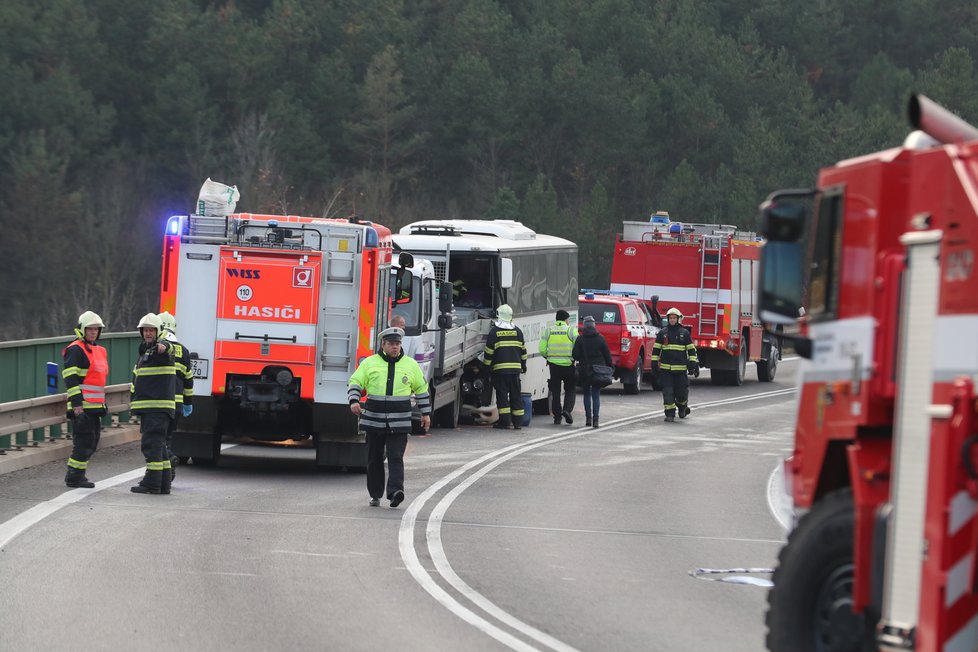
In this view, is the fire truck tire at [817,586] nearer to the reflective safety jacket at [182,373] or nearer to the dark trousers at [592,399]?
the reflective safety jacket at [182,373]

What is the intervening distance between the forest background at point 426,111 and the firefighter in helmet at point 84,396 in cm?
4337

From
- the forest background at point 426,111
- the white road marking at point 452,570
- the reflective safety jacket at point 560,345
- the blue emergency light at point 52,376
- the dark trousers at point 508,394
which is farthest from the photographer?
the forest background at point 426,111

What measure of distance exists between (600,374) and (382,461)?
9.65 metres

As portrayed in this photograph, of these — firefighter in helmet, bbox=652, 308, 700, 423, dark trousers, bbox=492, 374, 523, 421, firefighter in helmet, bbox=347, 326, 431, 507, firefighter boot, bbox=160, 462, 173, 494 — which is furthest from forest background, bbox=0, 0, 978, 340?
firefighter in helmet, bbox=347, 326, 431, 507

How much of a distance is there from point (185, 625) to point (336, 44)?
66.9m

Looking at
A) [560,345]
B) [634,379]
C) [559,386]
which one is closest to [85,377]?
[560,345]

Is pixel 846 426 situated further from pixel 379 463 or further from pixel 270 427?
pixel 270 427

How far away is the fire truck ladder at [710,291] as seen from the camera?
34531 millimetres

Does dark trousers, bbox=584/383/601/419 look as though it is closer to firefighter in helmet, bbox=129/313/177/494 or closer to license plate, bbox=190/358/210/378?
license plate, bbox=190/358/210/378

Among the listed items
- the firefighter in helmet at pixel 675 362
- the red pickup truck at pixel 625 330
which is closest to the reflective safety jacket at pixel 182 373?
the firefighter in helmet at pixel 675 362

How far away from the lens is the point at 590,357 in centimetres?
2459

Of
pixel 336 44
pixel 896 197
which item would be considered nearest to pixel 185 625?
pixel 896 197

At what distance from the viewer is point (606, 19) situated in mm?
78375

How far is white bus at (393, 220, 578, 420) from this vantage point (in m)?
25.4
